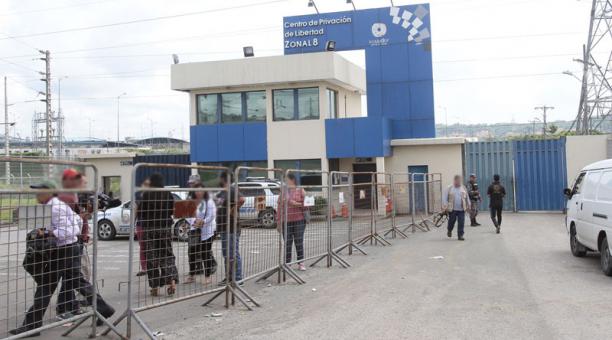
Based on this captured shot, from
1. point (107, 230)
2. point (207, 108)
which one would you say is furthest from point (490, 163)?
point (107, 230)

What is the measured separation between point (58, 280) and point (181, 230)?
154 cm

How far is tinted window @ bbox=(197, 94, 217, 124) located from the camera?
89.3 ft

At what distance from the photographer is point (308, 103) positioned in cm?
2609

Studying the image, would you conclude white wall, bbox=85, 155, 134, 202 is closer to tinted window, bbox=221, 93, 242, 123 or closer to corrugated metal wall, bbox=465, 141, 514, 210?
tinted window, bbox=221, 93, 242, 123

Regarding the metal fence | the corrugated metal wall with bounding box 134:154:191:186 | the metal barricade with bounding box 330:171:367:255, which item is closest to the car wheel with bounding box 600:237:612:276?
the metal fence

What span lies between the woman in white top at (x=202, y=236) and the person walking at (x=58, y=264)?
1388 mm

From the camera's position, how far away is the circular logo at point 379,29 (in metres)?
27.7

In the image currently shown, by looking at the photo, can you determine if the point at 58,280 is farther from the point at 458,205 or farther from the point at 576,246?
the point at 458,205

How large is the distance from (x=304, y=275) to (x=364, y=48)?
63.2ft

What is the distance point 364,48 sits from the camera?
28.0m

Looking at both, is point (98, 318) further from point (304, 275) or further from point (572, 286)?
point (572, 286)

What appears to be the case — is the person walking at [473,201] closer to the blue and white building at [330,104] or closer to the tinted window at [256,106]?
the blue and white building at [330,104]

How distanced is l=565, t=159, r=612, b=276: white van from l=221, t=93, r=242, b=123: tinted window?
1722 centimetres

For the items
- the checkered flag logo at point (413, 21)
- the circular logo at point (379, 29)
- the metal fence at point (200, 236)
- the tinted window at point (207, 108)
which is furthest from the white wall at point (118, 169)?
the metal fence at point (200, 236)
